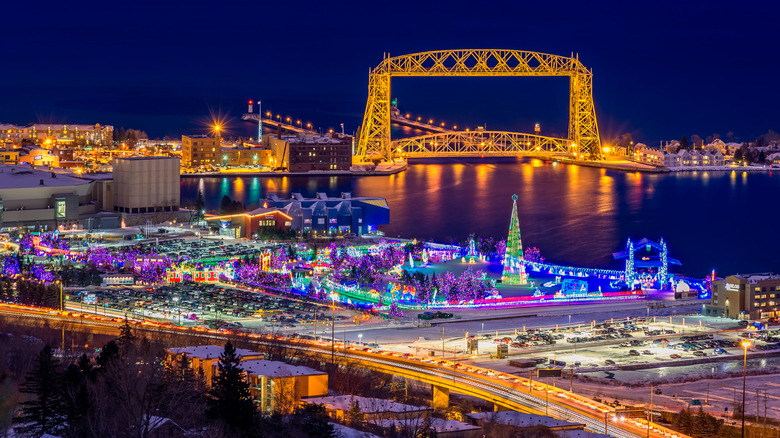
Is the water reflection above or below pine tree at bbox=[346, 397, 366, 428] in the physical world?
above

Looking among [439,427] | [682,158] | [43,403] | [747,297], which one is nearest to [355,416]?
[439,427]

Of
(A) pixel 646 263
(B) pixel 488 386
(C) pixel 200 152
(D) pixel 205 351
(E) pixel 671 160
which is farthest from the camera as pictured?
(E) pixel 671 160

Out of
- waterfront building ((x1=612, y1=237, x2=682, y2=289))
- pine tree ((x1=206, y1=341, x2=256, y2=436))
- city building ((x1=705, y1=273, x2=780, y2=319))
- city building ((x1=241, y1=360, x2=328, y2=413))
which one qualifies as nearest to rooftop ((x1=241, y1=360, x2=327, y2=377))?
city building ((x1=241, y1=360, x2=328, y2=413))

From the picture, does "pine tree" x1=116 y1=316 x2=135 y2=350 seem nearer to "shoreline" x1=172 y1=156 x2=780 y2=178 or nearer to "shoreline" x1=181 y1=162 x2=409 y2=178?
"shoreline" x1=172 y1=156 x2=780 y2=178

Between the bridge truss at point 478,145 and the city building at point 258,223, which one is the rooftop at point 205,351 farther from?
the bridge truss at point 478,145

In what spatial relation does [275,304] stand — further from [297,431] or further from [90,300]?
[297,431]

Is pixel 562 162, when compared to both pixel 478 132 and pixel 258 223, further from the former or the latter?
pixel 258 223
